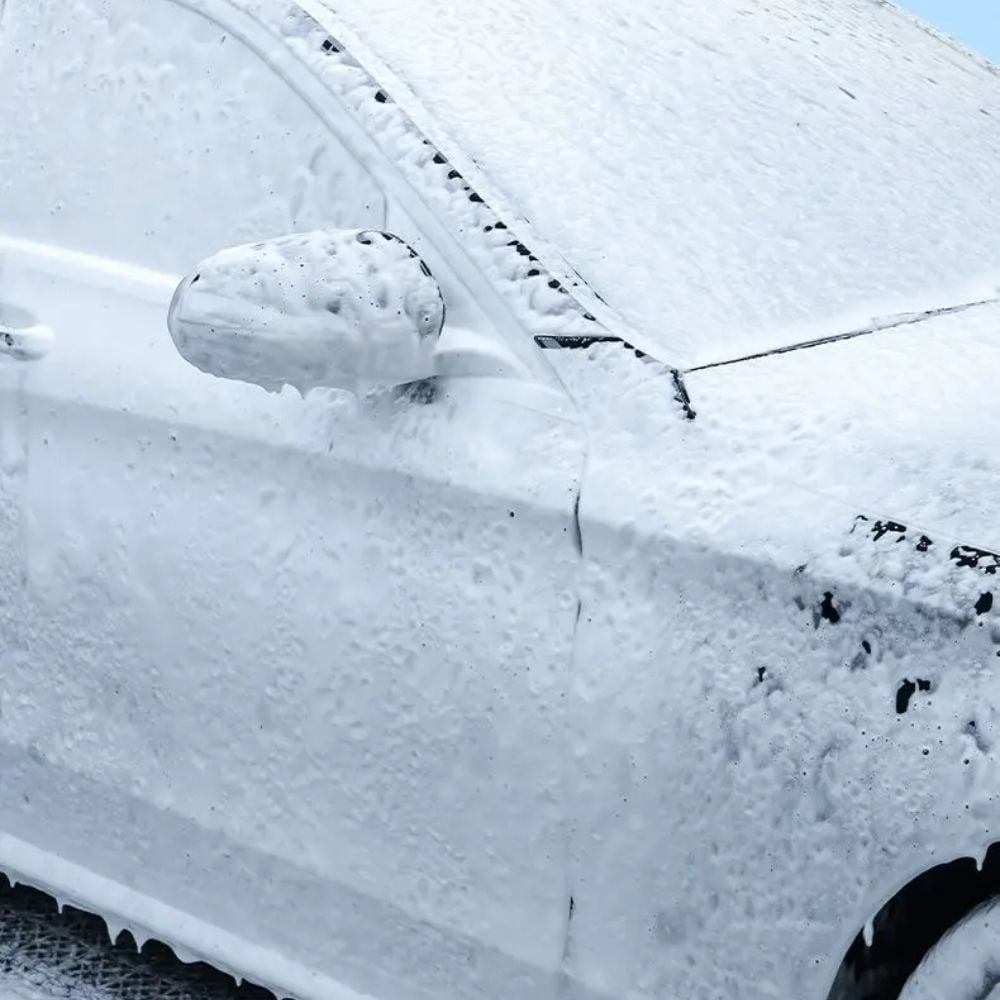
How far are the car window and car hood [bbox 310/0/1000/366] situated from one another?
13 centimetres

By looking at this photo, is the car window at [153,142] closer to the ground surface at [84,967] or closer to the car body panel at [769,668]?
the car body panel at [769,668]

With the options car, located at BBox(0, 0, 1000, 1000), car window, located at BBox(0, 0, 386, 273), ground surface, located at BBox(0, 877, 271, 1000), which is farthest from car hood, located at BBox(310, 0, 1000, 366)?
ground surface, located at BBox(0, 877, 271, 1000)

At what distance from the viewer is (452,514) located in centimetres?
179

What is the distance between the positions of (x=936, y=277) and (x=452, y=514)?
32.1 inches

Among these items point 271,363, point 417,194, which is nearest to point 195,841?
point 271,363

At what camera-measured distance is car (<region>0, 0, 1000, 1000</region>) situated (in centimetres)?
156

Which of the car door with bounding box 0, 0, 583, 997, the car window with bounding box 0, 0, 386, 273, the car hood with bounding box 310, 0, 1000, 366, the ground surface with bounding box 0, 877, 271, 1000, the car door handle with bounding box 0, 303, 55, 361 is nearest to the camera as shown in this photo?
the car door with bounding box 0, 0, 583, 997

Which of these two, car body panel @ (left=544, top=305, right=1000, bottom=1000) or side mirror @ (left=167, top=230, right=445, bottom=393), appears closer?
car body panel @ (left=544, top=305, right=1000, bottom=1000)

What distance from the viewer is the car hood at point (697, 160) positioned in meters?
1.91

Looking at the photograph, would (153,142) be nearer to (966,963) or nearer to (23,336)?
(23,336)

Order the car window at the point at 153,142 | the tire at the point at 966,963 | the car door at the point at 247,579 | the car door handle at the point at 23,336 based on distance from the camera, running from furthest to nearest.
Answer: the car door handle at the point at 23,336, the car window at the point at 153,142, the car door at the point at 247,579, the tire at the point at 966,963

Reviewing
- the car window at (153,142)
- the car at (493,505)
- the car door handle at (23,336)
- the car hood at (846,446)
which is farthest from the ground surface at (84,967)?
the car hood at (846,446)

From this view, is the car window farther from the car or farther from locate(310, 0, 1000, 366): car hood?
locate(310, 0, 1000, 366): car hood

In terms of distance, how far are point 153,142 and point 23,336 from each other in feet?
1.03
